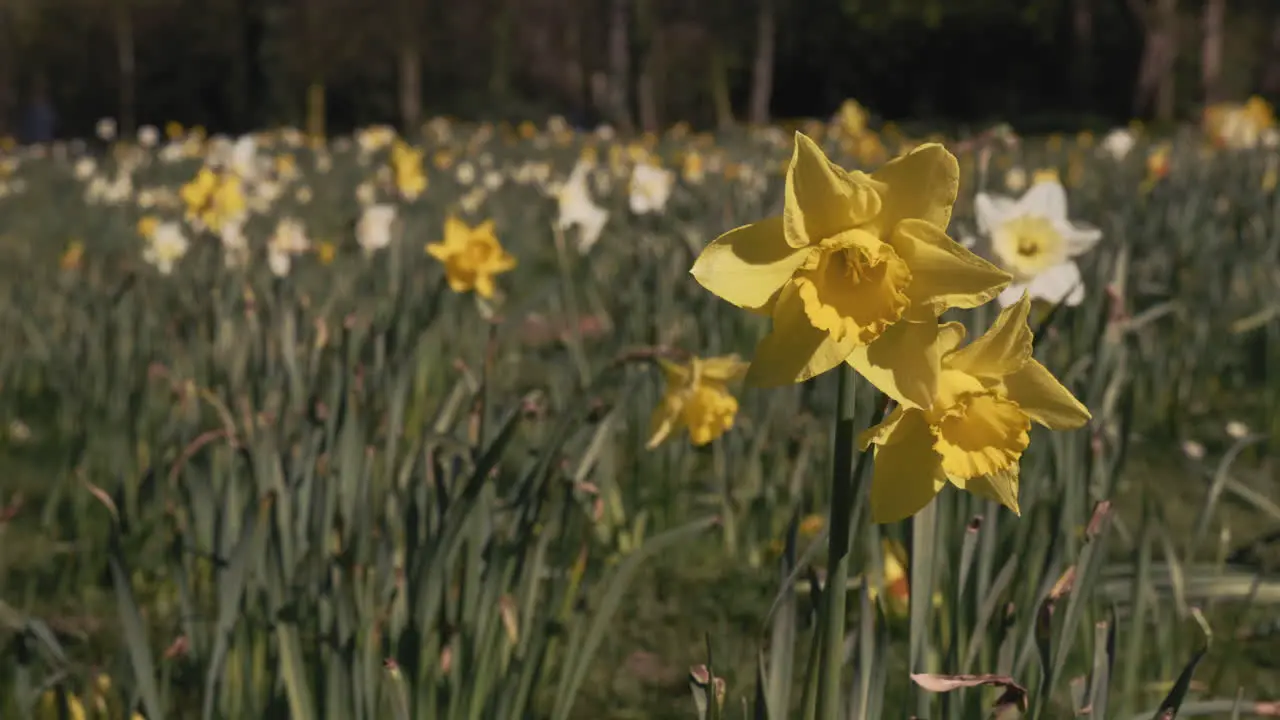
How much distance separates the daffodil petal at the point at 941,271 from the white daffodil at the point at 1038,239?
85 centimetres

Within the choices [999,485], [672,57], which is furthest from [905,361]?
[672,57]

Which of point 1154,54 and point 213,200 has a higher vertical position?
point 1154,54

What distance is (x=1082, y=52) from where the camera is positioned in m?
20.6

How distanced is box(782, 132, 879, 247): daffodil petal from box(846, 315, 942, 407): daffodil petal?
0.09 metres

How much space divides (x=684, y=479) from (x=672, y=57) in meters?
25.1

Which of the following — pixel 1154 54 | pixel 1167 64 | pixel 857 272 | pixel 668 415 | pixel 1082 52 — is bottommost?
pixel 668 415

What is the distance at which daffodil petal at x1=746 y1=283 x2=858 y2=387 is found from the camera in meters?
0.89

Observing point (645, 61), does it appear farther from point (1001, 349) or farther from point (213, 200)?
point (1001, 349)

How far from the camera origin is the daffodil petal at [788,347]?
89cm

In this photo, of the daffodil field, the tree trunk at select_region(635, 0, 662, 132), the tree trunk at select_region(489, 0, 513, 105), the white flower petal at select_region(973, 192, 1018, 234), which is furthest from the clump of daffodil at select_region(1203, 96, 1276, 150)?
the tree trunk at select_region(489, 0, 513, 105)

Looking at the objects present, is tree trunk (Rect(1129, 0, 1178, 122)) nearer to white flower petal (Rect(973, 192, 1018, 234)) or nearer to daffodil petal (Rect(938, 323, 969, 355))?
white flower petal (Rect(973, 192, 1018, 234))

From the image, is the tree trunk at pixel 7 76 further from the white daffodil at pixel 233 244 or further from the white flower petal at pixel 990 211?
the white flower petal at pixel 990 211

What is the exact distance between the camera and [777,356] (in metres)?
0.91

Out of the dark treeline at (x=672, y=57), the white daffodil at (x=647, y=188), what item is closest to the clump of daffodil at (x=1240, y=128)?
the white daffodil at (x=647, y=188)
